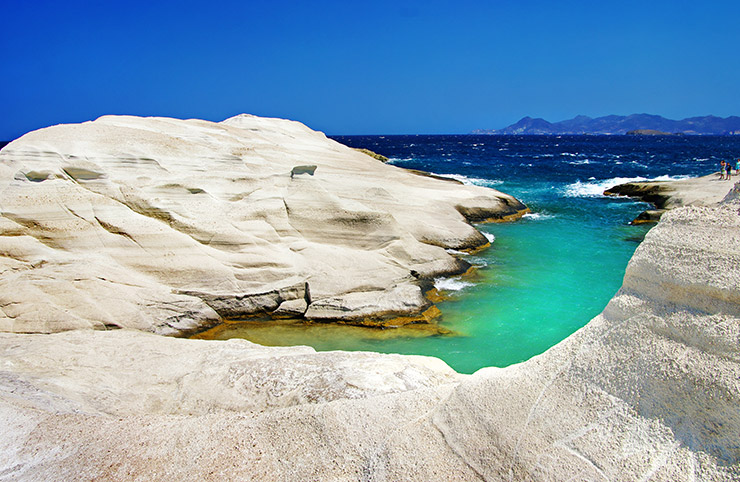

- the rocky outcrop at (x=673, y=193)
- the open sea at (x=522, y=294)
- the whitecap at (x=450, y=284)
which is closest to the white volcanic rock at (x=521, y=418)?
the open sea at (x=522, y=294)

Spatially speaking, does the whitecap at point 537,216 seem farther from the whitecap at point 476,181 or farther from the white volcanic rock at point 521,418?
the white volcanic rock at point 521,418

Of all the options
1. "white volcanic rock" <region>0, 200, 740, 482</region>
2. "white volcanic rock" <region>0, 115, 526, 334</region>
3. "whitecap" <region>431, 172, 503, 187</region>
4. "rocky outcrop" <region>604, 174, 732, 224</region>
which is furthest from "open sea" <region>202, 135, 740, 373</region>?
"whitecap" <region>431, 172, 503, 187</region>

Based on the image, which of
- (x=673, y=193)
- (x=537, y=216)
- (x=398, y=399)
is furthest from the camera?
(x=673, y=193)

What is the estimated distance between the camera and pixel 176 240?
36.6ft

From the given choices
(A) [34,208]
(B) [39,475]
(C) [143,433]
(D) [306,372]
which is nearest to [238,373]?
(D) [306,372]

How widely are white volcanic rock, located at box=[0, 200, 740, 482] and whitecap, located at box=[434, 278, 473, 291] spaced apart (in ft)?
26.5

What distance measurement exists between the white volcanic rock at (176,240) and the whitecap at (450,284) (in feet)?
1.01

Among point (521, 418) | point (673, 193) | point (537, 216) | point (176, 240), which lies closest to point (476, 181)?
point (537, 216)

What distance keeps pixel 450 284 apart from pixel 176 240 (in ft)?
23.4

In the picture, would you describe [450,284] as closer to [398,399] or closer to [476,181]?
[398,399]

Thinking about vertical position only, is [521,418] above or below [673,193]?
above

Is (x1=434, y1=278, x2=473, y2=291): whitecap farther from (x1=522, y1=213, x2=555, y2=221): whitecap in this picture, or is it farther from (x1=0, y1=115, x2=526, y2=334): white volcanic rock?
(x1=522, y1=213, x2=555, y2=221): whitecap

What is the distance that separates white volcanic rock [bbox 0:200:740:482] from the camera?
3.32m

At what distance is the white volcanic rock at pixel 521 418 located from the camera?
332 cm
